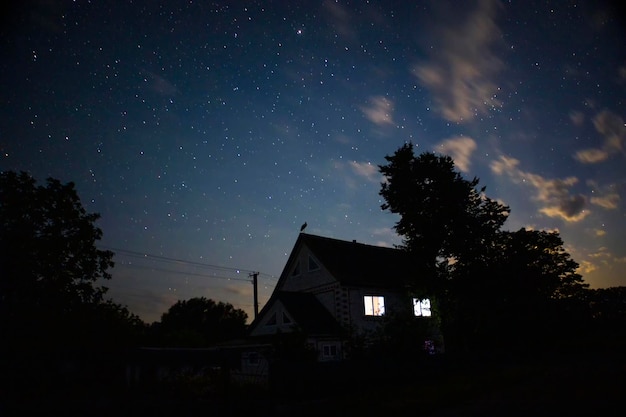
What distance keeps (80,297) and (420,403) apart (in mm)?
23588

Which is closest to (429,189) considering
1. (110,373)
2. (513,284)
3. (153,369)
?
(513,284)

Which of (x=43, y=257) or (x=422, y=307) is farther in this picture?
(x=422, y=307)

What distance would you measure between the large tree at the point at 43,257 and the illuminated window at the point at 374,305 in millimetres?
19530

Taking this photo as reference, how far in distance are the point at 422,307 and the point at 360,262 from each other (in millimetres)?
6603

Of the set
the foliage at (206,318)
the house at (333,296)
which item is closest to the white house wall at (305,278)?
the house at (333,296)

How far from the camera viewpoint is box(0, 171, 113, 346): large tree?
25359 mm

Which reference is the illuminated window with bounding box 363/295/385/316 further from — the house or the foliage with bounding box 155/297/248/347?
the foliage with bounding box 155/297/248/347

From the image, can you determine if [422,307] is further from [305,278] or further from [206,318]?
[206,318]

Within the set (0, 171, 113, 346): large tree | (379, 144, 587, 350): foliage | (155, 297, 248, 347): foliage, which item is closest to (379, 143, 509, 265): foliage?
(379, 144, 587, 350): foliage

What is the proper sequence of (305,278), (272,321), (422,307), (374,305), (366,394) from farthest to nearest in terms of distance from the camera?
(305,278)
(422,307)
(374,305)
(272,321)
(366,394)

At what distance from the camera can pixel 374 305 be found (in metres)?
34.0

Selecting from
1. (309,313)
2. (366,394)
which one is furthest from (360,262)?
(366,394)

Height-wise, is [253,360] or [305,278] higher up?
[305,278]

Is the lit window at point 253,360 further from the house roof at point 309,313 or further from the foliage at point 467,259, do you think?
the foliage at point 467,259
